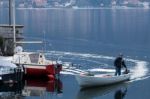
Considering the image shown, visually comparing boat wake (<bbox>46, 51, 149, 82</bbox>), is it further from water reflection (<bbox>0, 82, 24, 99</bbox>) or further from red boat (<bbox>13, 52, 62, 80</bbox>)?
water reflection (<bbox>0, 82, 24, 99</bbox>)

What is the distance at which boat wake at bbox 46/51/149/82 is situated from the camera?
174ft

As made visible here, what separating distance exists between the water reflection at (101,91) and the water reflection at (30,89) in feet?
5.91

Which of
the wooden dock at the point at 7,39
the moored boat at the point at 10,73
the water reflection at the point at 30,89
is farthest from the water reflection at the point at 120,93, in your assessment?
the wooden dock at the point at 7,39

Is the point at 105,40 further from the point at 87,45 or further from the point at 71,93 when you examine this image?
the point at 71,93

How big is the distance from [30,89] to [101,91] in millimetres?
4928

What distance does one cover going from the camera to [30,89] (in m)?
45.8

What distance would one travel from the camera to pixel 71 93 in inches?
1752

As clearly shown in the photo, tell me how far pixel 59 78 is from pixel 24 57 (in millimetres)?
3237

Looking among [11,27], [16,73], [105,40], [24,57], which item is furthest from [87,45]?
[16,73]

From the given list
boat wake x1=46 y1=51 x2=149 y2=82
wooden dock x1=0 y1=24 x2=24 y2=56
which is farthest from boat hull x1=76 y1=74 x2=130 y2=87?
wooden dock x1=0 y1=24 x2=24 y2=56

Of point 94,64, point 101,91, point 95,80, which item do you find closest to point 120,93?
point 101,91

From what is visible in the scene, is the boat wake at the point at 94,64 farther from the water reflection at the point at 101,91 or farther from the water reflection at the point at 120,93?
the water reflection at the point at 120,93

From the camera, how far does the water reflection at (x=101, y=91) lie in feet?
143

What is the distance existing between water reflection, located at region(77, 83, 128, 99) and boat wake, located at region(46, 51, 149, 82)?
3.15 meters
